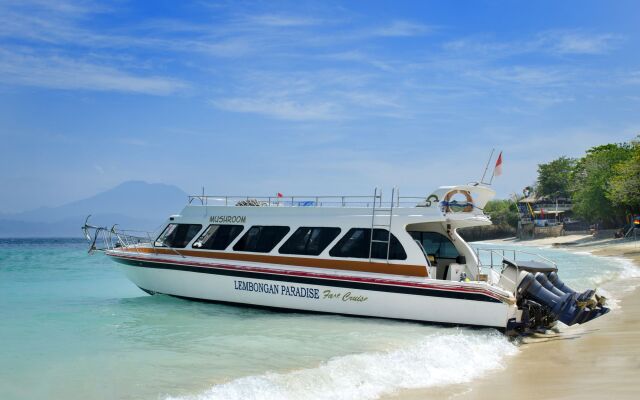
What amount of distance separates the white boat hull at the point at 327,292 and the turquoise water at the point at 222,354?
252 mm

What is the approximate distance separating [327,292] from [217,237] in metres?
3.34

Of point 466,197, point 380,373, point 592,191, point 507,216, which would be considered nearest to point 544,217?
point 507,216

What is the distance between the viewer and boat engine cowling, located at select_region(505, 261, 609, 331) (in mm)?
10688

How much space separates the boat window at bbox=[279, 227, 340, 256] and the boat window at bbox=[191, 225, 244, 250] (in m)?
1.42

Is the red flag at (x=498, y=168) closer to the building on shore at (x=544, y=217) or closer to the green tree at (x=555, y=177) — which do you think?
the building on shore at (x=544, y=217)

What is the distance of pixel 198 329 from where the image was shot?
37.4 ft

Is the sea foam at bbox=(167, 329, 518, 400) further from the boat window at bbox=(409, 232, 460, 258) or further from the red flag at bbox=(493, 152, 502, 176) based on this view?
the red flag at bbox=(493, 152, 502, 176)

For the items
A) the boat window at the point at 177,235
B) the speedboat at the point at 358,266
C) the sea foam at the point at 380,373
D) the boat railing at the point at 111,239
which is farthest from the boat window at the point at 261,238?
the sea foam at the point at 380,373

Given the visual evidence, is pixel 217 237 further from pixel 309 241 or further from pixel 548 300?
pixel 548 300

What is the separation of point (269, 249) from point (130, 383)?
5600mm

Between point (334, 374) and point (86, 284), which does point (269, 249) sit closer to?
point (334, 374)

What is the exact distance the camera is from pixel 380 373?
807 centimetres

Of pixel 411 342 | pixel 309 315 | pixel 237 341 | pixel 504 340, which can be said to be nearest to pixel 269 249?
pixel 309 315

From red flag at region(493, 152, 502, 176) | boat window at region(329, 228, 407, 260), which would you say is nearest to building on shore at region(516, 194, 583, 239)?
red flag at region(493, 152, 502, 176)
